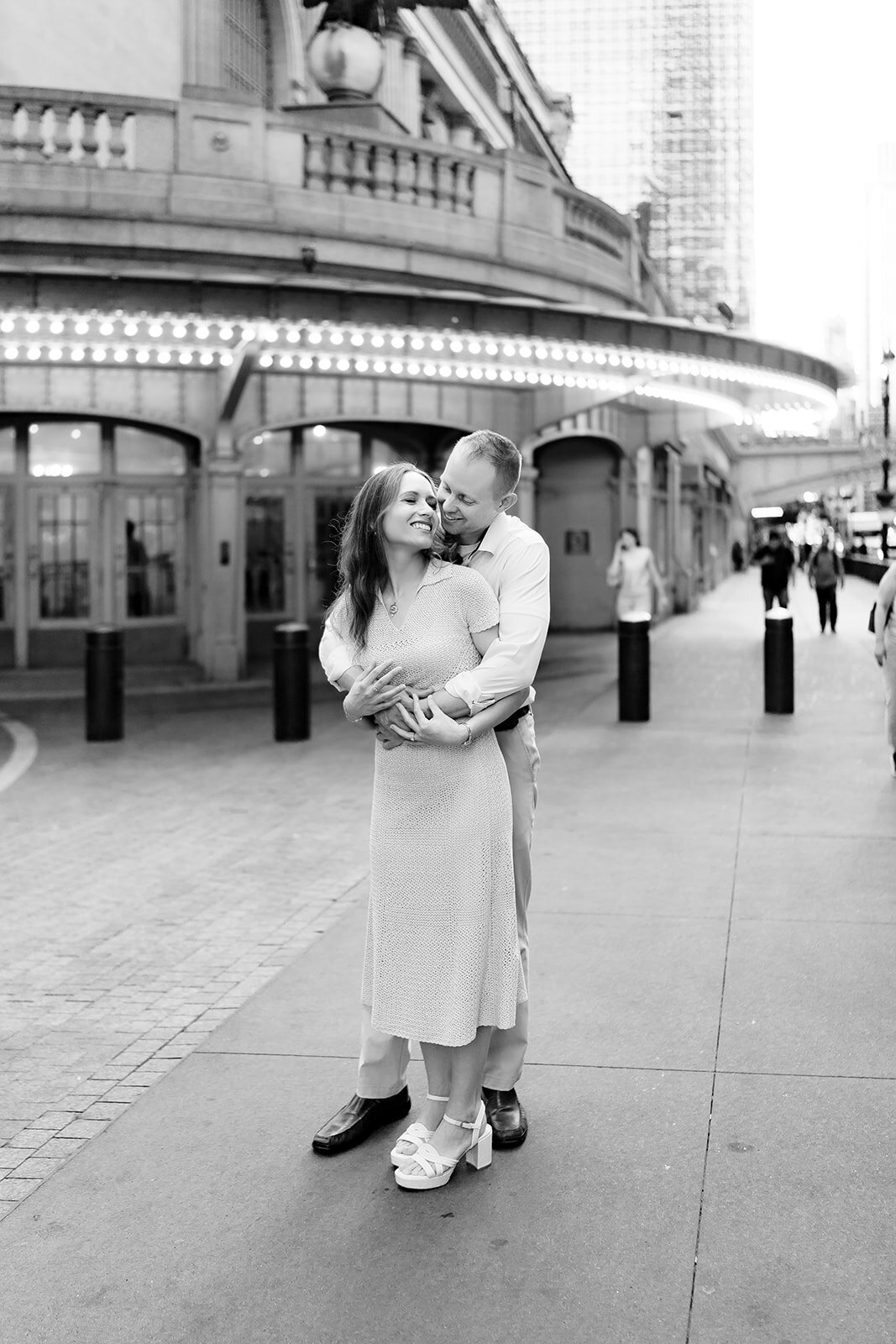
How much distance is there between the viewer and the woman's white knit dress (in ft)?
12.5

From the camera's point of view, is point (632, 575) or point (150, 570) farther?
point (150, 570)

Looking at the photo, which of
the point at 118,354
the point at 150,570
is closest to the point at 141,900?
the point at 118,354

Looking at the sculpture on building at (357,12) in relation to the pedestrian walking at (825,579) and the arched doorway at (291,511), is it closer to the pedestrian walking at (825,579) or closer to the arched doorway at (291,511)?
the arched doorway at (291,511)

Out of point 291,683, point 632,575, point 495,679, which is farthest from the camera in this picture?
point 632,575

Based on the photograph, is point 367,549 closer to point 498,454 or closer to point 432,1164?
point 498,454

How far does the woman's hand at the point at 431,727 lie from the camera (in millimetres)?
3656

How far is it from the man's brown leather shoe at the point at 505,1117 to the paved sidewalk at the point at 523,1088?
0.08 meters

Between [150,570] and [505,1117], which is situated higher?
[150,570]

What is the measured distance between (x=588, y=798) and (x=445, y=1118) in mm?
6021

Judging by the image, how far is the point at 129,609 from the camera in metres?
18.8

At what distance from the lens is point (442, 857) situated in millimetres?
3797

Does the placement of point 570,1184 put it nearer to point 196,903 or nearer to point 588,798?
point 196,903

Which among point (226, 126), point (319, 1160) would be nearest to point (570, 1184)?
point (319, 1160)

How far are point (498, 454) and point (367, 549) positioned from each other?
45 cm
